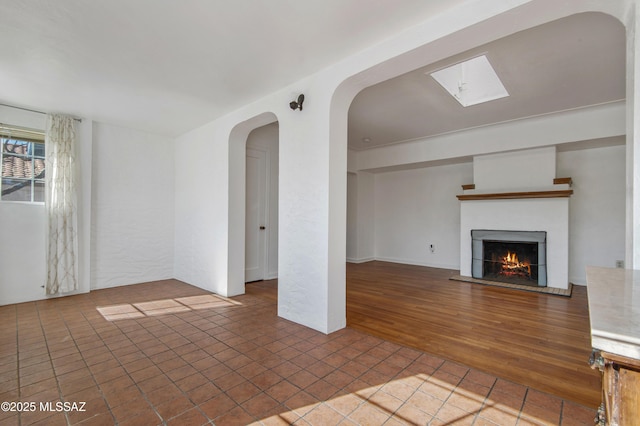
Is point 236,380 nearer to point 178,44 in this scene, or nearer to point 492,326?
point 492,326

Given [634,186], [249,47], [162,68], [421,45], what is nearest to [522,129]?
[421,45]

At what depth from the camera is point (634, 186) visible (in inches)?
56.7

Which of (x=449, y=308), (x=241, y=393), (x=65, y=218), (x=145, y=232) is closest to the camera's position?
(x=241, y=393)

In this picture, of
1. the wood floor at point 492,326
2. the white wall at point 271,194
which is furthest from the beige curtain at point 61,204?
the wood floor at point 492,326

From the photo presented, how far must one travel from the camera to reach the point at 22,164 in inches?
159

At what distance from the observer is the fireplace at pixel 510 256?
4875 mm

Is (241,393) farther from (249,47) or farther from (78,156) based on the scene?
(78,156)

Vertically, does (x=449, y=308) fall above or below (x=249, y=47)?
below

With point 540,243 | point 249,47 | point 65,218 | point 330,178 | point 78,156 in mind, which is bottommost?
point 540,243

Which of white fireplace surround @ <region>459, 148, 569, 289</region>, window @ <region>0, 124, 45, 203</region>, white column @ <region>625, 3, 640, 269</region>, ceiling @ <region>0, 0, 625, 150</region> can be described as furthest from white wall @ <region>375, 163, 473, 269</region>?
window @ <region>0, 124, 45, 203</region>

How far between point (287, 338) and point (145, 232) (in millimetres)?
3691

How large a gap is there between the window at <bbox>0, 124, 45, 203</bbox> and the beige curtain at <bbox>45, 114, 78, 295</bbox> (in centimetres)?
19

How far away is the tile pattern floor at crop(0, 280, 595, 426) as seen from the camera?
172 centimetres

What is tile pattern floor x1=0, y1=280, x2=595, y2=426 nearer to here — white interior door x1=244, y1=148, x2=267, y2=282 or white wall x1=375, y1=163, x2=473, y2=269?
white interior door x1=244, y1=148, x2=267, y2=282
